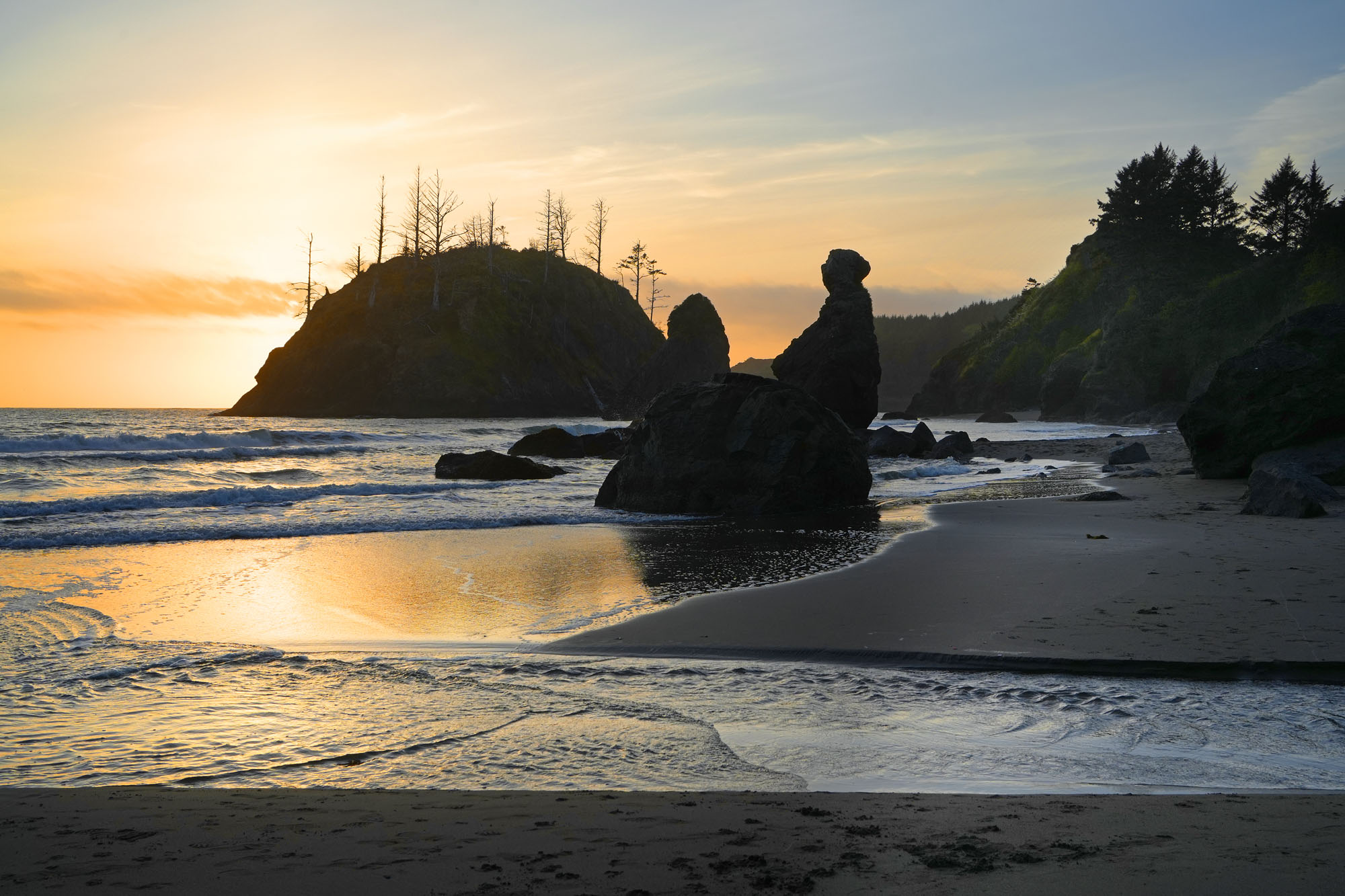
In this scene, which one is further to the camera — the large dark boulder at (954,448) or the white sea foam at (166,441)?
the white sea foam at (166,441)

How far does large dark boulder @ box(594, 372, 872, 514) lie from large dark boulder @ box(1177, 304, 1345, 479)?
6433 millimetres

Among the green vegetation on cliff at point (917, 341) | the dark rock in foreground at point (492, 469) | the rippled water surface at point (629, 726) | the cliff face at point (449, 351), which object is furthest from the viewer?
the green vegetation on cliff at point (917, 341)

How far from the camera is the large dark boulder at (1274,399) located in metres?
14.2

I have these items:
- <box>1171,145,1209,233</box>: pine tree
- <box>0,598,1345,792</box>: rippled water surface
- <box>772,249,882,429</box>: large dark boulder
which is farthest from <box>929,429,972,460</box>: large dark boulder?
<box>1171,145,1209,233</box>: pine tree

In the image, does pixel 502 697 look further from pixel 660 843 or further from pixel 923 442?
pixel 923 442

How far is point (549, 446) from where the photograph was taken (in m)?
28.2

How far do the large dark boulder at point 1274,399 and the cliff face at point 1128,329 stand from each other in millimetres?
34831

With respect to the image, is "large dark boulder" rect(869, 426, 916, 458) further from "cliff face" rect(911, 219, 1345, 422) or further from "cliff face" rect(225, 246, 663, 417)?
"cliff face" rect(225, 246, 663, 417)

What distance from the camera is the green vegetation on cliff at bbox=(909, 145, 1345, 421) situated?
55.3 metres

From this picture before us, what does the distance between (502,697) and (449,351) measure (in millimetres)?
70426

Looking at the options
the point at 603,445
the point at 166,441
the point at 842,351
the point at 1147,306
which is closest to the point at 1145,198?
the point at 1147,306

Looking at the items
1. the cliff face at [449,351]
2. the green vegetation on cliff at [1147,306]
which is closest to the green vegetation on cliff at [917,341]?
the green vegetation on cliff at [1147,306]

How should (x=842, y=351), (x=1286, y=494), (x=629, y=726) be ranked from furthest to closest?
(x=842, y=351), (x=1286, y=494), (x=629, y=726)

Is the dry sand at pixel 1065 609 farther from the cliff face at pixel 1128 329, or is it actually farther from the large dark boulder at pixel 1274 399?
the cliff face at pixel 1128 329
